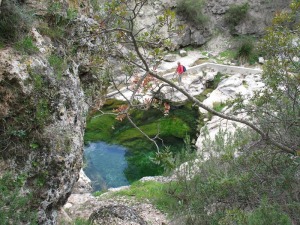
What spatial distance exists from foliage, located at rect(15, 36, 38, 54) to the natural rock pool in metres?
7.46

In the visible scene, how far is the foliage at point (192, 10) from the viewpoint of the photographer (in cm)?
2167

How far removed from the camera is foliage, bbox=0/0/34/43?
14.6ft

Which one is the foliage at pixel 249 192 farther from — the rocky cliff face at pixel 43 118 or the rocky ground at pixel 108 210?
the rocky cliff face at pixel 43 118

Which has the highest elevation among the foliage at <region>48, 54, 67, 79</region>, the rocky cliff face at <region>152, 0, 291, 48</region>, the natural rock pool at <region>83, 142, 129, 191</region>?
the rocky cliff face at <region>152, 0, 291, 48</region>

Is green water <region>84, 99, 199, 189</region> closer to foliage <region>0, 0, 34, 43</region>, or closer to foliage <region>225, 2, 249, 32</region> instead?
foliage <region>0, 0, 34, 43</region>

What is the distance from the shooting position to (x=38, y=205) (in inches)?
175

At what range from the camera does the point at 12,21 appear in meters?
4.49

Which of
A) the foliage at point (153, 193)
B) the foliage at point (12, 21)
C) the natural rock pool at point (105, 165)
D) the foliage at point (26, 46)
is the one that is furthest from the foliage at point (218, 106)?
the foliage at point (12, 21)

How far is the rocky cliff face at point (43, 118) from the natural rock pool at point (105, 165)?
22.0ft

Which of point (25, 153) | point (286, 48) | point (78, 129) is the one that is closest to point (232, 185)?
point (286, 48)

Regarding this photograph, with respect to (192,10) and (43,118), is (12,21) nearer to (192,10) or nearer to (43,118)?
(43,118)

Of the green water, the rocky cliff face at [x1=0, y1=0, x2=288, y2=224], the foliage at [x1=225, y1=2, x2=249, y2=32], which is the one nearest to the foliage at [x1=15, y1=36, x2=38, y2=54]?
the rocky cliff face at [x1=0, y1=0, x2=288, y2=224]

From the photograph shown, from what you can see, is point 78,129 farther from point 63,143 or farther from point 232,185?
point 232,185

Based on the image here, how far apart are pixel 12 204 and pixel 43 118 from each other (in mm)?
1336
